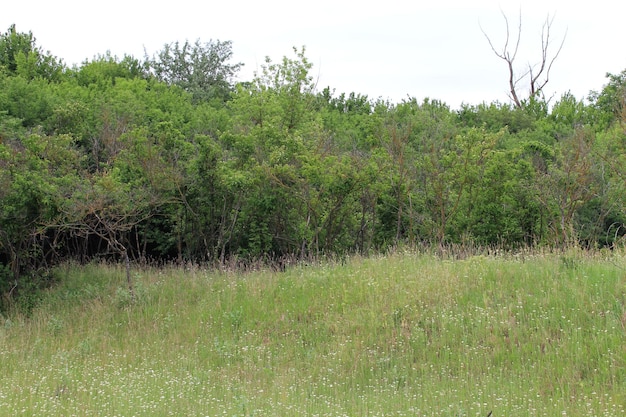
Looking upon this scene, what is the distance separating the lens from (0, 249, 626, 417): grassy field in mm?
7426

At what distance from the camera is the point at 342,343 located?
1018 centimetres

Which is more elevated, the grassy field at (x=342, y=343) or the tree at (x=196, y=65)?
the tree at (x=196, y=65)

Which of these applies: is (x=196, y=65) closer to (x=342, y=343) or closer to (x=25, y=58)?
(x=25, y=58)

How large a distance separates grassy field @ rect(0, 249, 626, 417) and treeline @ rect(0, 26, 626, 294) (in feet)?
7.31

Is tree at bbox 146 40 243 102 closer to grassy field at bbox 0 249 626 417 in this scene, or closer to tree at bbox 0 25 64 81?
tree at bbox 0 25 64 81

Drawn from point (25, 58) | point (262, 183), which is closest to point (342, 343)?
point (262, 183)

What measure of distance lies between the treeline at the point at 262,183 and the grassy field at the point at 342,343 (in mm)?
2227

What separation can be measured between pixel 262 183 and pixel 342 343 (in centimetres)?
763

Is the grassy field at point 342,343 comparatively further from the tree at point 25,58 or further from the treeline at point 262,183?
the tree at point 25,58

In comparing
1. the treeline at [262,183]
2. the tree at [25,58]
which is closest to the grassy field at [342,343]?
the treeline at [262,183]

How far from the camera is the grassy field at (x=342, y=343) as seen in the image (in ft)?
24.4

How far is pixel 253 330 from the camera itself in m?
11.5

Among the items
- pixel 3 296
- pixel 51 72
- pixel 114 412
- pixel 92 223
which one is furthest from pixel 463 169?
pixel 51 72

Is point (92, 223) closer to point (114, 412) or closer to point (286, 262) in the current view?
point (286, 262)
